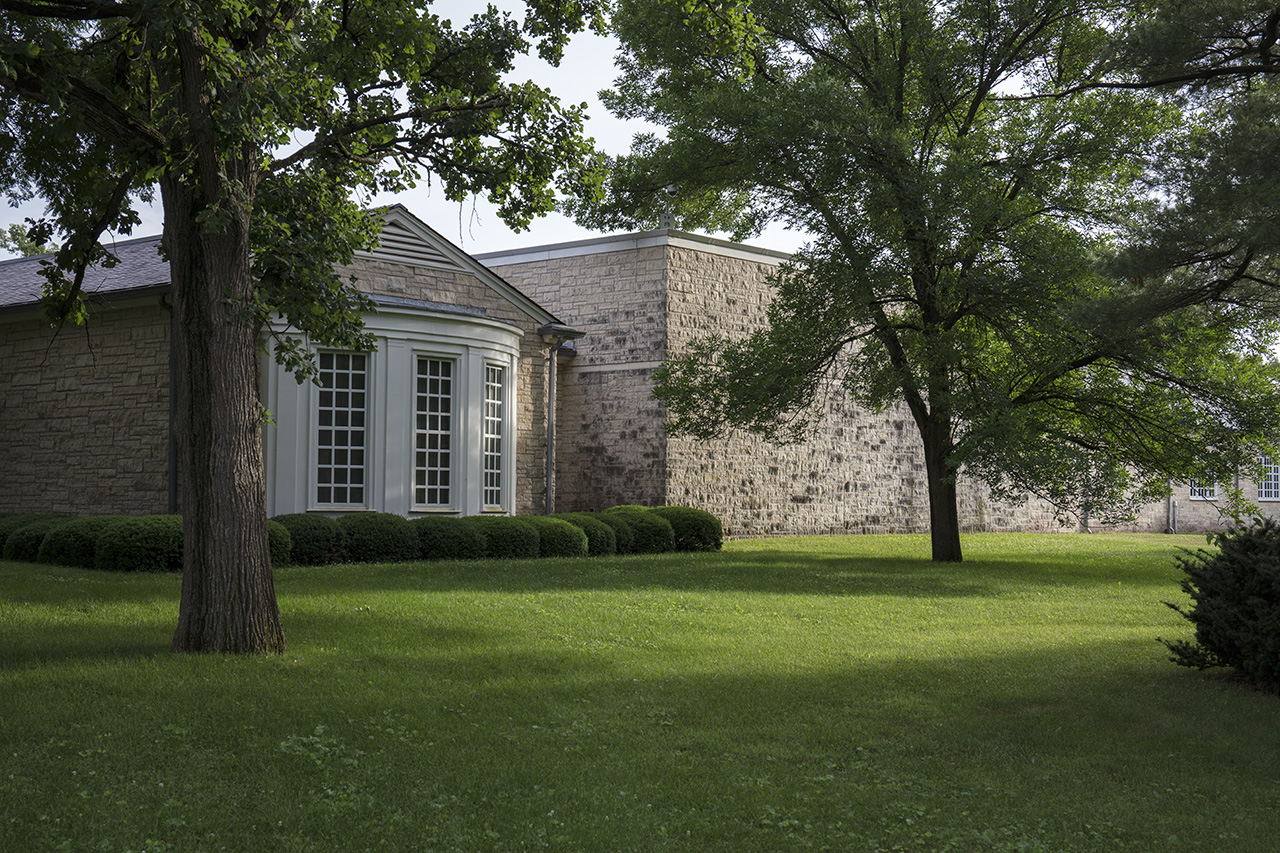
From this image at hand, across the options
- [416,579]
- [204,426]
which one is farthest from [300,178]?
[416,579]

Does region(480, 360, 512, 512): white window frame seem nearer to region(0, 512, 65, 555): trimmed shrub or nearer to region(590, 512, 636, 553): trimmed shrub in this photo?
region(590, 512, 636, 553): trimmed shrub

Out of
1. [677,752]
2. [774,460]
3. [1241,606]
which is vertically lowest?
[677,752]

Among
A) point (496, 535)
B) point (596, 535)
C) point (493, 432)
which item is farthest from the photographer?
point (493, 432)

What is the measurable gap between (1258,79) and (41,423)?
17625 mm

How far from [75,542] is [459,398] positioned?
234 inches

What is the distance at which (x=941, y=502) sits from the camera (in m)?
18.1

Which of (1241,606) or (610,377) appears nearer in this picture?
(1241,606)

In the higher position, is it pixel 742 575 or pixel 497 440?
pixel 497 440

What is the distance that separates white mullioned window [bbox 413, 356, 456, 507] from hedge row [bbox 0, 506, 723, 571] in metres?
0.99

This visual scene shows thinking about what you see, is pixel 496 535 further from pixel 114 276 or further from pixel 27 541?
pixel 114 276

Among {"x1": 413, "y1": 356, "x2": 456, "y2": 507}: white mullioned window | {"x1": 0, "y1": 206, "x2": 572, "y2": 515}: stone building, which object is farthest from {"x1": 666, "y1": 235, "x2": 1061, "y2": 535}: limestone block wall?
{"x1": 413, "y1": 356, "x2": 456, "y2": 507}: white mullioned window

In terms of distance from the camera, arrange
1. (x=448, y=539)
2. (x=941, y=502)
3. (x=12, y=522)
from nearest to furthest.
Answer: (x=12, y=522) < (x=448, y=539) < (x=941, y=502)

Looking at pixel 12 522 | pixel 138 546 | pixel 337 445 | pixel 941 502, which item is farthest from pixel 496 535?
pixel 941 502

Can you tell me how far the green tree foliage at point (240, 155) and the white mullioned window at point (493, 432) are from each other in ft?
26.0
